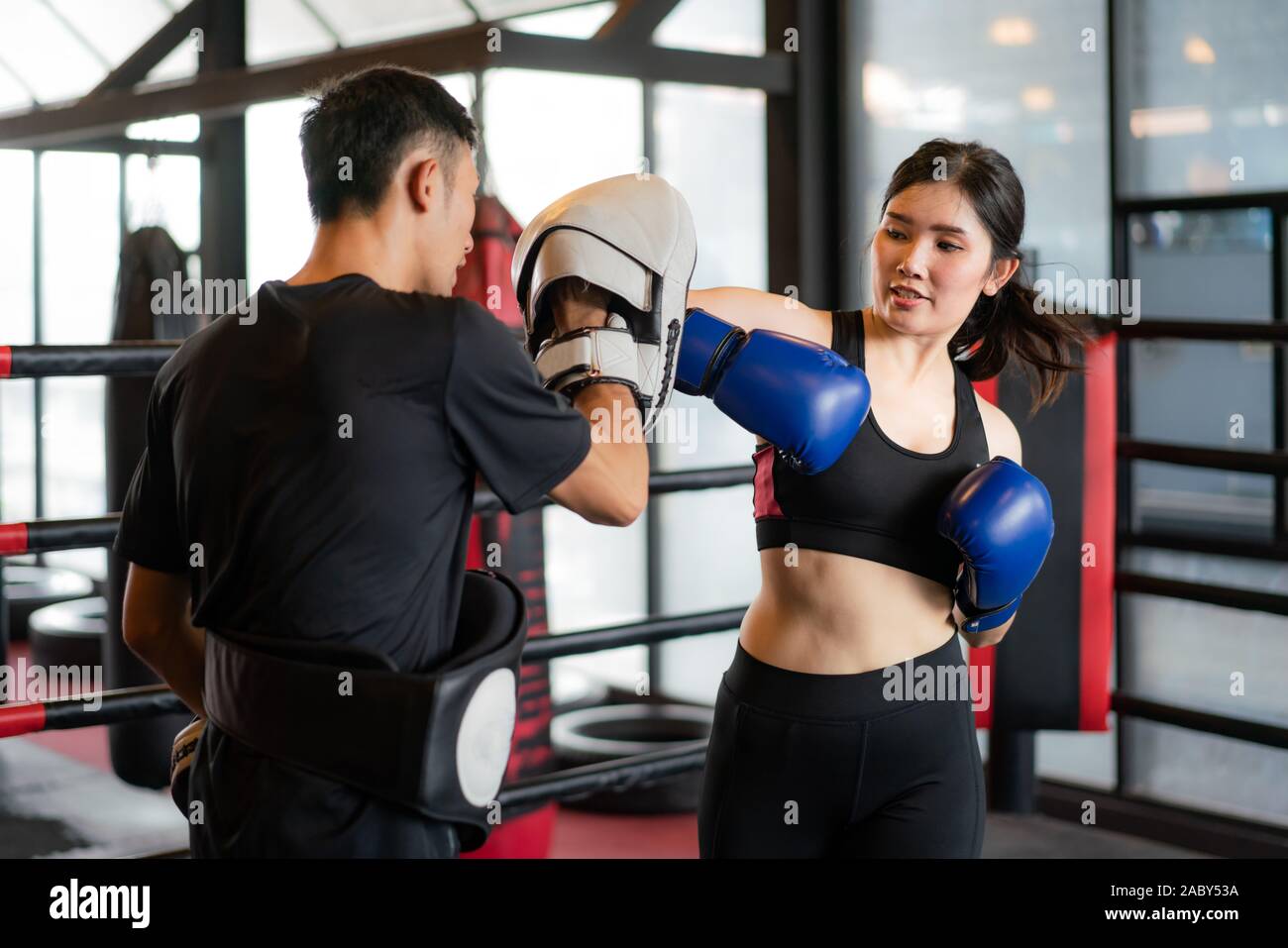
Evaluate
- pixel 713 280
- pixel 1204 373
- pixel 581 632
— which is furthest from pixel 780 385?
pixel 713 280

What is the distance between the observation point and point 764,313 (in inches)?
74.0

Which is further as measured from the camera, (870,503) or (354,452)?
(870,503)

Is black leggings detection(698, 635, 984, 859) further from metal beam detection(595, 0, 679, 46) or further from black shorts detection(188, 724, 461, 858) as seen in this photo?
metal beam detection(595, 0, 679, 46)

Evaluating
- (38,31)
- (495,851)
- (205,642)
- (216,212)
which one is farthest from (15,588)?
(205,642)

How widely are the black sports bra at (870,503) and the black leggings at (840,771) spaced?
0.52 feet

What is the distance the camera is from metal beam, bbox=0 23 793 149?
2.96 metres

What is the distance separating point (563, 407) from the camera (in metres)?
1.24

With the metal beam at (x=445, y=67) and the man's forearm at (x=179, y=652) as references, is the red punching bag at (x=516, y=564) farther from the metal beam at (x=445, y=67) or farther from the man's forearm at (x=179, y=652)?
the man's forearm at (x=179, y=652)

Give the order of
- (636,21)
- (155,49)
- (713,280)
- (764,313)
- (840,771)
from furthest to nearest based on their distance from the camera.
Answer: (155,49), (713,280), (636,21), (764,313), (840,771)

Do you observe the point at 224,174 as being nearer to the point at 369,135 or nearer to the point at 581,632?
the point at 581,632

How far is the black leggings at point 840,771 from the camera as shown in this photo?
1772mm

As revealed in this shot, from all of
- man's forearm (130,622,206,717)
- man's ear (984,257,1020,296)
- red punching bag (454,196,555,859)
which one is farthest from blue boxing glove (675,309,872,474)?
red punching bag (454,196,555,859)

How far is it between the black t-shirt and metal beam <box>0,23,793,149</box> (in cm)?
182

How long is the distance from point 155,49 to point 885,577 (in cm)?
500
